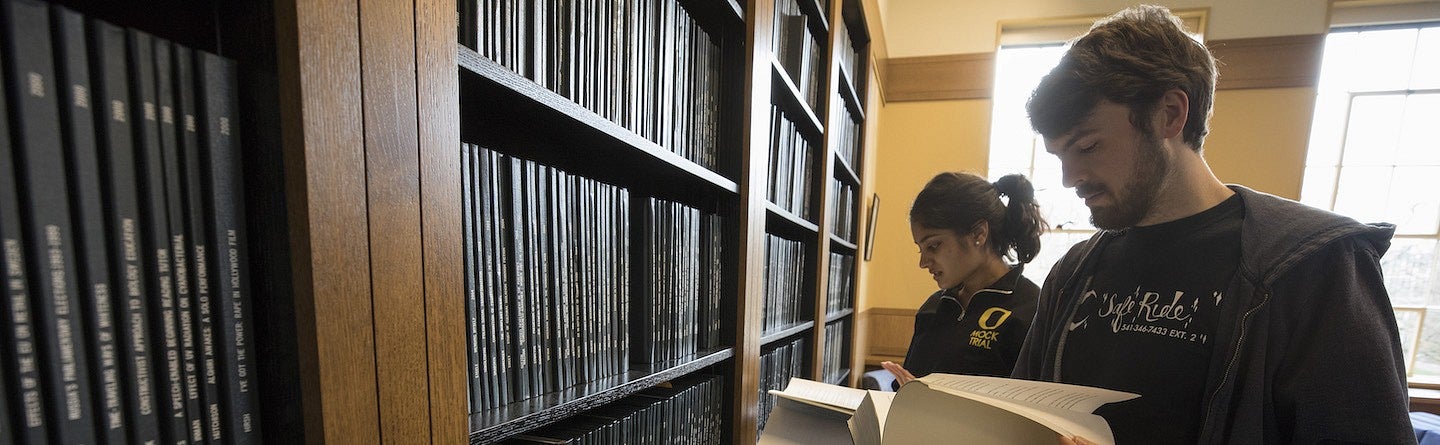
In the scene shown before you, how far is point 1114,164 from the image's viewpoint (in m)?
0.87

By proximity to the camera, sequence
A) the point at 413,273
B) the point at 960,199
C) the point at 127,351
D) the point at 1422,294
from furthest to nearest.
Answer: the point at 1422,294 < the point at 960,199 < the point at 413,273 < the point at 127,351

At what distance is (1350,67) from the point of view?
334 cm

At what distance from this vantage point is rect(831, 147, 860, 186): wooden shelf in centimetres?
205

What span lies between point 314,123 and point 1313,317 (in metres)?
1.10

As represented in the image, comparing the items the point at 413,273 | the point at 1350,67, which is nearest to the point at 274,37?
the point at 413,273

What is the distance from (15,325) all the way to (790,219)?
1309 millimetres

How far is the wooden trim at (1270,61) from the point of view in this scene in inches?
129

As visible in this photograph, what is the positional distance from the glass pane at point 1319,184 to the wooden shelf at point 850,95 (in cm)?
313

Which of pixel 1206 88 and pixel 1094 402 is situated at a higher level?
pixel 1206 88

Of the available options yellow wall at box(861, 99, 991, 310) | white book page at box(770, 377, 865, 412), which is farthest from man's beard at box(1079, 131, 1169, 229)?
yellow wall at box(861, 99, 991, 310)

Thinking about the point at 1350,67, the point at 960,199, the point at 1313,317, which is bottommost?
the point at 1313,317

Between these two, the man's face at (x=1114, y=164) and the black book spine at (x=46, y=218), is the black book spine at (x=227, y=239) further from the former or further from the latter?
the man's face at (x=1114, y=164)

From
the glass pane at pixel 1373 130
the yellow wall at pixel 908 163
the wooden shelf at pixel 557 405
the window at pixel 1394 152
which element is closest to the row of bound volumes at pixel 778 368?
the wooden shelf at pixel 557 405

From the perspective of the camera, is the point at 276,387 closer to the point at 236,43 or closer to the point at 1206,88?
the point at 236,43
